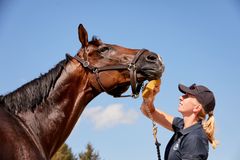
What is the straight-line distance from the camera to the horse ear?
5.70 metres

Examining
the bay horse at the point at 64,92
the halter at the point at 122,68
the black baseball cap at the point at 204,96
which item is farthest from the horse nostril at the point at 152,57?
the black baseball cap at the point at 204,96

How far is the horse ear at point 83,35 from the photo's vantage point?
18.7 ft

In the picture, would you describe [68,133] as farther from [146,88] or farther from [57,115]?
[146,88]

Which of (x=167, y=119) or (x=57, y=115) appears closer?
(x=57, y=115)

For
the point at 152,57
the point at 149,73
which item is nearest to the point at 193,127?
the point at 149,73

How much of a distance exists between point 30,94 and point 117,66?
1444 millimetres

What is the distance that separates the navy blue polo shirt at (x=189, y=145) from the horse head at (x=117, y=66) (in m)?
1.20

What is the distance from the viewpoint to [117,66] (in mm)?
5637

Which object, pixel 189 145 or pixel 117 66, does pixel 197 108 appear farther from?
pixel 117 66

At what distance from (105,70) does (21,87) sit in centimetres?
133

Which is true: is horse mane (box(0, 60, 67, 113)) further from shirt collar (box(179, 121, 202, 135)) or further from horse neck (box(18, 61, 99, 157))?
shirt collar (box(179, 121, 202, 135))

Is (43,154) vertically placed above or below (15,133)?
below

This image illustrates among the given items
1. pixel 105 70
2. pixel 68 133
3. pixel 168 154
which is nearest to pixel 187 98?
pixel 168 154

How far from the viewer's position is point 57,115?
5125mm
